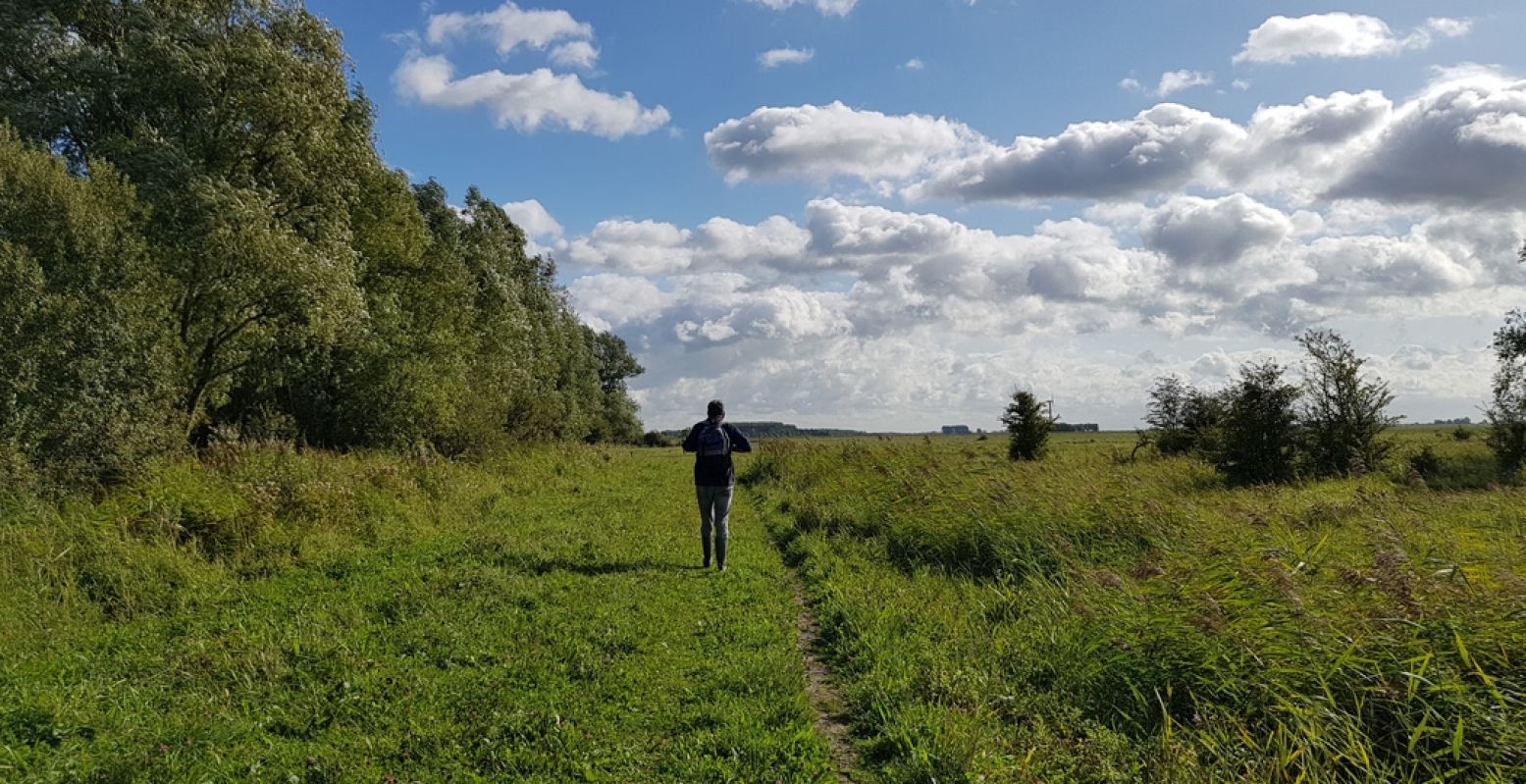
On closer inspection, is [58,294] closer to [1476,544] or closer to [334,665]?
[334,665]

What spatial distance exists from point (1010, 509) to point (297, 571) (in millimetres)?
10006

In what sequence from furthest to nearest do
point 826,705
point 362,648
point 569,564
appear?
1. point 569,564
2. point 362,648
3. point 826,705

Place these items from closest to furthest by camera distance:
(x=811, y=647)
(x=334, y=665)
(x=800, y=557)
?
(x=334, y=665)
(x=811, y=647)
(x=800, y=557)

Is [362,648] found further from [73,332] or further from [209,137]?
[209,137]

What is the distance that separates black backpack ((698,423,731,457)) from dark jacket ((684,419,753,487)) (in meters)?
0.04

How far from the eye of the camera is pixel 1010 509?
11.5 m

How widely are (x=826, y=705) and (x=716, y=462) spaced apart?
583 cm

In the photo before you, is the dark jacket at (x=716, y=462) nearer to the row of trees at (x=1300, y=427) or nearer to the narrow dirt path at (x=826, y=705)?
the narrow dirt path at (x=826, y=705)

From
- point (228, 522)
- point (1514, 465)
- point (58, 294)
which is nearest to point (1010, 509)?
point (228, 522)

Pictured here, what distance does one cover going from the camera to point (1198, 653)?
587 cm

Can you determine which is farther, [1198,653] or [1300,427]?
[1300,427]

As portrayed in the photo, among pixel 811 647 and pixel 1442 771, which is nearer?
pixel 1442 771

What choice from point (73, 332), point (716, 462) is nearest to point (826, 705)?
point (716, 462)

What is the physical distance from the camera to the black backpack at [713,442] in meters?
11.7
